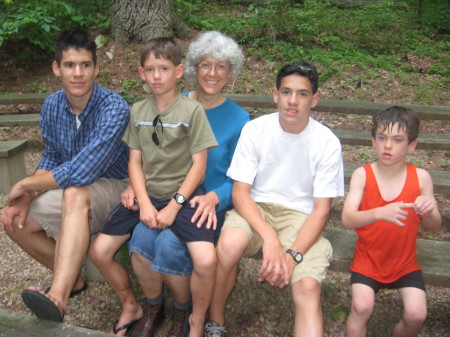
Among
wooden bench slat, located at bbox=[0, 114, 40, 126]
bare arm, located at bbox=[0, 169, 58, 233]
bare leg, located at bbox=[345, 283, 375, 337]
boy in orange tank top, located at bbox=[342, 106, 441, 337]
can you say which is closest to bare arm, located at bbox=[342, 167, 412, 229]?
boy in orange tank top, located at bbox=[342, 106, 441, 337]

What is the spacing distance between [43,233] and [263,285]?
1.55 metres

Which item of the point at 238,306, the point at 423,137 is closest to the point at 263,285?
the point at 238,306

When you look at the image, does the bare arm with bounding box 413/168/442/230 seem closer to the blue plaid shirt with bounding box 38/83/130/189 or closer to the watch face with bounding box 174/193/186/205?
the watch face with bounding box 174/193/186/205

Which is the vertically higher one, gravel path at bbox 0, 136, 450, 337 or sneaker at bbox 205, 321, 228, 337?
sneaker at bbox 205, 321, 228, 337

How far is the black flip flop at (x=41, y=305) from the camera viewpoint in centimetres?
191

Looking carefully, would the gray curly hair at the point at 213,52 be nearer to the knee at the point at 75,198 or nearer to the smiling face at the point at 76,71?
the smiling face at the point at 76,71

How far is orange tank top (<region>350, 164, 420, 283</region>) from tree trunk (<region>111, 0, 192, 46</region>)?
→ 5211 millimetres

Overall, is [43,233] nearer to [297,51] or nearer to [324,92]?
[324,92]

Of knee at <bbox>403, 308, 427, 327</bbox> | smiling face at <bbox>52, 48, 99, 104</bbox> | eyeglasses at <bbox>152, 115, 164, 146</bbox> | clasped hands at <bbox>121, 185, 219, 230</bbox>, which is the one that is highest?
smiling face at <bbox>52, 48, 99, 104</bbox>

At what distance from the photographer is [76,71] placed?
256 cm

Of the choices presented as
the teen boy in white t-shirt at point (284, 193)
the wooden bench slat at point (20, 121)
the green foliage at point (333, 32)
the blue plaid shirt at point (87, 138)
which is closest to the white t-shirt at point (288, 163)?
the teen boy in white t-shirt at point (284, 193)

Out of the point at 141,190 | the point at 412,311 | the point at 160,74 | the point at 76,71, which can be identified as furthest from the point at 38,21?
the point at 412,311

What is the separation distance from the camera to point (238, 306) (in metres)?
2.84

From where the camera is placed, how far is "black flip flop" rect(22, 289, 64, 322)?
75.4 inches
